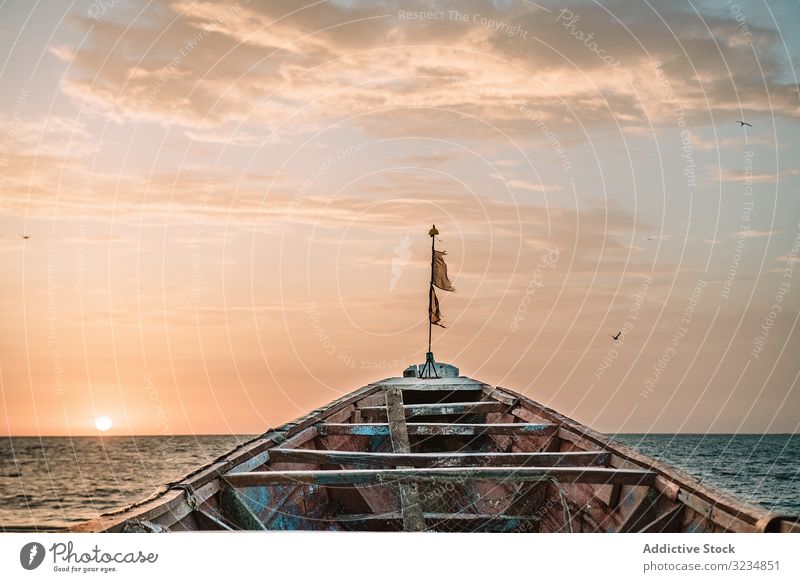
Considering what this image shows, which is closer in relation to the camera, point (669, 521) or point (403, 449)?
point (669, 521)

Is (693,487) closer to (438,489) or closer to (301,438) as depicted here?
(438,489)

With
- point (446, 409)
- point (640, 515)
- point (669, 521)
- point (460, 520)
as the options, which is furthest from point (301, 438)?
point (669, 521)

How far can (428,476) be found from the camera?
6469mm

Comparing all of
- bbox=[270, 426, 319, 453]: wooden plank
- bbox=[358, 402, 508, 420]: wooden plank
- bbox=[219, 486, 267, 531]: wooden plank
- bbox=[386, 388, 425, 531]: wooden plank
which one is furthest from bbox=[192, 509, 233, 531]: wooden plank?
bbox=[358, 402, 508, 420]: wooden plank

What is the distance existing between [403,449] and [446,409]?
2749 mm

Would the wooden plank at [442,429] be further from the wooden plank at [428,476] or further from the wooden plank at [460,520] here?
the wooden plank at [428,476]

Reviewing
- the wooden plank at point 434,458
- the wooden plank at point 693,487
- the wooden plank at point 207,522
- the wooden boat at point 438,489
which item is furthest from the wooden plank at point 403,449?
the wooden plank at point 693,487

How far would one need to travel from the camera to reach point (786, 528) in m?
4.74

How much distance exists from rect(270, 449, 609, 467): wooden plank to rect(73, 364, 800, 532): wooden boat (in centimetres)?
1

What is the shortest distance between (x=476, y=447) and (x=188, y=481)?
5992 mm

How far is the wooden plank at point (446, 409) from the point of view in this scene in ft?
37.4

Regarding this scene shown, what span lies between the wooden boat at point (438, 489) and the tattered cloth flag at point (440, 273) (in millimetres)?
6042
